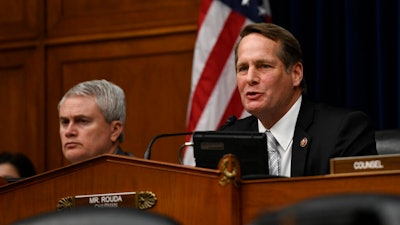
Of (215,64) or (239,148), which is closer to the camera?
(239,148)

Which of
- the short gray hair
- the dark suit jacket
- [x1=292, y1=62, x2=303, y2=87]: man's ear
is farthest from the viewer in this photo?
the short gray hair

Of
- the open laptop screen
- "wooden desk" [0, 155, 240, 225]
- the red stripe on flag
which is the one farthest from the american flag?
"wooden desk" [0, 155, 240, 225]

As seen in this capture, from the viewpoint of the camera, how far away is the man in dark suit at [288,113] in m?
3.05

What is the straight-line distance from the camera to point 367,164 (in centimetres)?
223

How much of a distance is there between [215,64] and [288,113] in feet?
4.53

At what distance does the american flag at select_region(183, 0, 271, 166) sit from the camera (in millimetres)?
4621

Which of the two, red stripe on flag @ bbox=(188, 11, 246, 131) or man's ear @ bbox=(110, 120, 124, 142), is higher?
red stripe on flag @ bbox=(188, 11, 246, 131)

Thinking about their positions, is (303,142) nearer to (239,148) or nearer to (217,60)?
(239,148)

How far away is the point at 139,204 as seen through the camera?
2.44m

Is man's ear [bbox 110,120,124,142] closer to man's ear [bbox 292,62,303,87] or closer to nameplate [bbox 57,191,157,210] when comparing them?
man's ear [bbox 292,62,303,87]

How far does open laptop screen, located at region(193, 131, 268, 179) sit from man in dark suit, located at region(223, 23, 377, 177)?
0.43 meters

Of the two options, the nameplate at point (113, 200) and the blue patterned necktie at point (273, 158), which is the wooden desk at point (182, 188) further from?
the blue patterned necktie at point (273, 158)

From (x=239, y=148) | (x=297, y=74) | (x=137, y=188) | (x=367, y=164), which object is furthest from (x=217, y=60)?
(x=367, y=164)

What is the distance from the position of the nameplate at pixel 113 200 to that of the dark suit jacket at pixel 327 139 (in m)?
0.77
